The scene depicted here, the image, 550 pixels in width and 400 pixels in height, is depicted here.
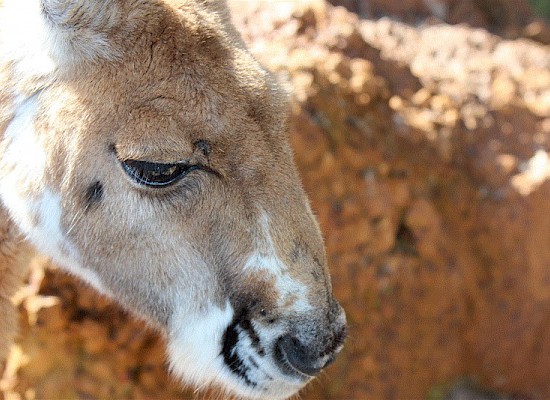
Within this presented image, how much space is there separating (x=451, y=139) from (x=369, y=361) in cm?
156

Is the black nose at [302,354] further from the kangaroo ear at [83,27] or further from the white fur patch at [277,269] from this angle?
the kangaroo ear at [83,27]

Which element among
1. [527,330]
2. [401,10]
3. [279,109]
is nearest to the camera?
[279,109]

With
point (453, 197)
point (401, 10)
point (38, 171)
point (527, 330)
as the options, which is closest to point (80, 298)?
point (38, 171)

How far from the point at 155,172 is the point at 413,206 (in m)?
2.55

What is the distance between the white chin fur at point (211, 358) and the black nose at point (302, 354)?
5 centimetres

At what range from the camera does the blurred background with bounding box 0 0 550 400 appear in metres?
4.45

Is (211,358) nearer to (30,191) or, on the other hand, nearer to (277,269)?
(277,269)

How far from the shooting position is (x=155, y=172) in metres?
2.63

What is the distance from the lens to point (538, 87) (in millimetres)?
5520

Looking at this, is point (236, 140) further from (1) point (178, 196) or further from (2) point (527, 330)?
(2) point (527, 330)

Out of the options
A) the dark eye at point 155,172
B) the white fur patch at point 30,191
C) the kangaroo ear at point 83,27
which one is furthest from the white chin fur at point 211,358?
the kangaroo ear at point 83,27

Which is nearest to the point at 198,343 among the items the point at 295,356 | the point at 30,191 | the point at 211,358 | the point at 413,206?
the point at 211,358

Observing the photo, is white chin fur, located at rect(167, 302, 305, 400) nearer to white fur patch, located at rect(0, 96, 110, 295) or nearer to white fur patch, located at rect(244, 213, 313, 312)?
white fur patch, located at rect(244, 213, 313, 312)

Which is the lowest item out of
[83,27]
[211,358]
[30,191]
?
[211,358]
